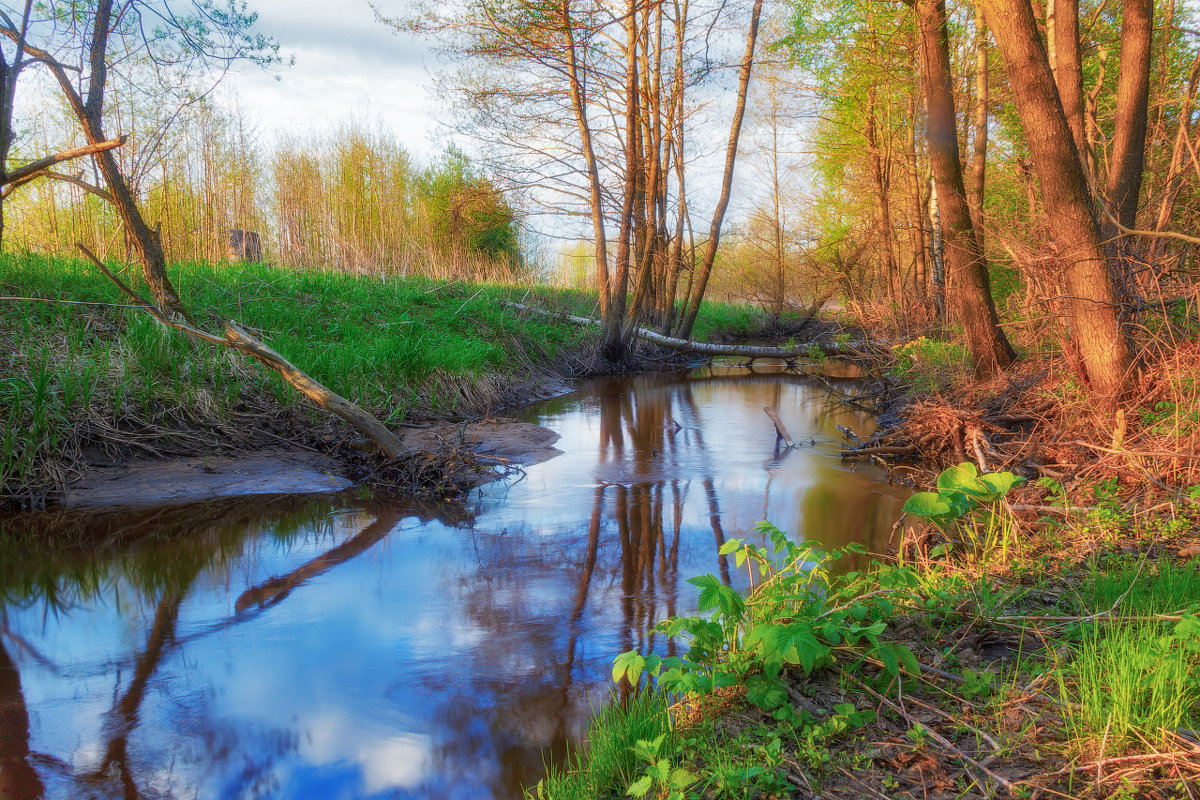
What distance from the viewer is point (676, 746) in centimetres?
194

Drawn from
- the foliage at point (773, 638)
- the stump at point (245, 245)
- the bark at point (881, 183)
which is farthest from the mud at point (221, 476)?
the bark at point (881, 183)

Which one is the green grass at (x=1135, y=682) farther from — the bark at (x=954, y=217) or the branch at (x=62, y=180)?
the branch at (x=62, y=180)

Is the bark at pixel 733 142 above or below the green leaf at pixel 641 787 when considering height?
above

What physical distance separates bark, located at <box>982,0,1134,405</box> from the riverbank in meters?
1.43

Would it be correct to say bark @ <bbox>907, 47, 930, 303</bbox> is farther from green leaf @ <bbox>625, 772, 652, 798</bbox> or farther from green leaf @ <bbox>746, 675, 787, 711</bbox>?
green leaf @ <bbox>625, 772, 652, 798</bbox>

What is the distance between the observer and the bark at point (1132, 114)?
17.9ft

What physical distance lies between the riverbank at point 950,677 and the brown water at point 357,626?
1.60ft

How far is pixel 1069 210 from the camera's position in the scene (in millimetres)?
4676

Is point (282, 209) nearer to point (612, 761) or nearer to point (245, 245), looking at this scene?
point (245, 245)

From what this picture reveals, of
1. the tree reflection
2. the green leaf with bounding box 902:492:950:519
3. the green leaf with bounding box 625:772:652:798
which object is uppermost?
the green leaf with bounding box 902:492:950:519

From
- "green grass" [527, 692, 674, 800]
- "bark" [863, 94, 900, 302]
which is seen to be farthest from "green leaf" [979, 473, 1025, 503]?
"bark" [863, 94, 900, 302]

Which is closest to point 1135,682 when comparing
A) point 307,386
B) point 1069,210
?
point 1069,210

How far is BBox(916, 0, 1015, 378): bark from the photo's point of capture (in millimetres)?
6773

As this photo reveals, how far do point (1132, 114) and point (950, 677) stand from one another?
5.56 m
